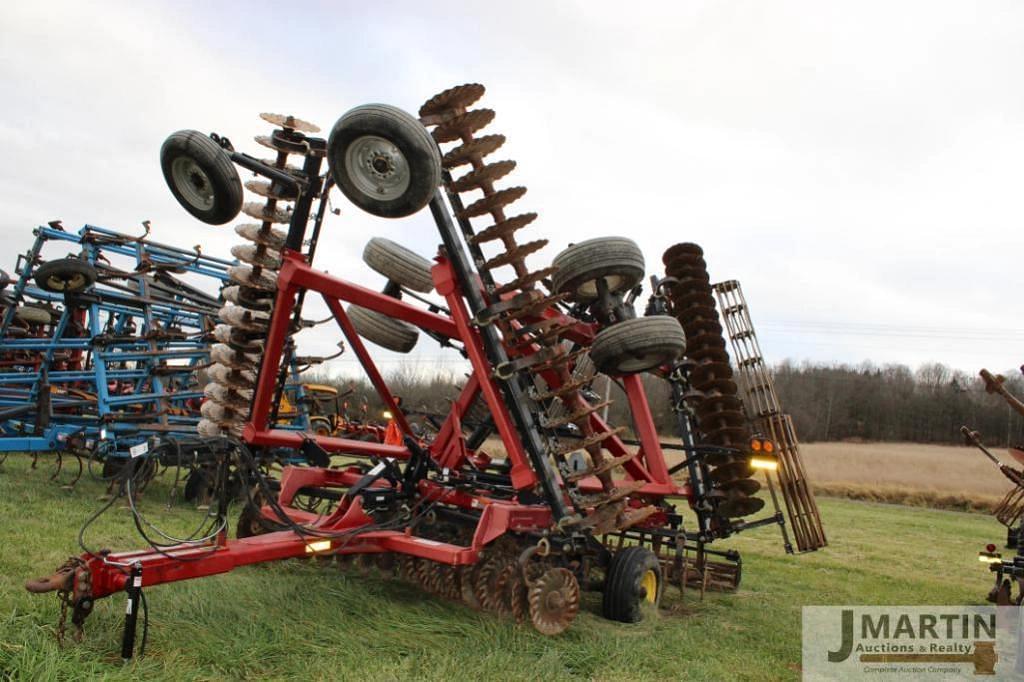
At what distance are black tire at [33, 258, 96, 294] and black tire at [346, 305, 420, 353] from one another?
482 centimetres

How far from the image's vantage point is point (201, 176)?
5703 mm

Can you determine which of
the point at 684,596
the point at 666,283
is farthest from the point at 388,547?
the point at 666,283

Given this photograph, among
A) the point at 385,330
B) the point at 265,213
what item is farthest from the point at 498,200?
the point at 385,330

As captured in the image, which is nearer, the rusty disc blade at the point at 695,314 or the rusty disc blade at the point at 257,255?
the rusty disc blade at the point at 257,255

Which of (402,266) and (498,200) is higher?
(498,200)

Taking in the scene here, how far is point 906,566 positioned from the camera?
10031 millimetres

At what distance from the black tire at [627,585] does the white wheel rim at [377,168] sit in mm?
3229

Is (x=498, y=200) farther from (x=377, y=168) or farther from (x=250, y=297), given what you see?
(x=250, y=297)

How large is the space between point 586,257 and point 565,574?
2.29 metres

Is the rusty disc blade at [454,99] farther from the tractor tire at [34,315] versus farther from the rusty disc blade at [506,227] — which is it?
the tractor tire at [34,315]

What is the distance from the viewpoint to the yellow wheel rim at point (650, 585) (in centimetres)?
607

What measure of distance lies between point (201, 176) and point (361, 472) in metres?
3.23

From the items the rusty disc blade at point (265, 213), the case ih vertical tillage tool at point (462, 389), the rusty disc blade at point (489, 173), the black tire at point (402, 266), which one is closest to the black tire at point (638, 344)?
the case ih vertical tillage tool at point (462, 389)

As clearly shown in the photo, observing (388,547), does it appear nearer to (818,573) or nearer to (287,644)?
(287,644)
